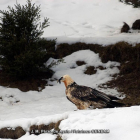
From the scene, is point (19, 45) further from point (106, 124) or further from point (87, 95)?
point (106, 124)

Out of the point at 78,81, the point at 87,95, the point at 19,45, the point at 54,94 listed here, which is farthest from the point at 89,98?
the point at 19,45

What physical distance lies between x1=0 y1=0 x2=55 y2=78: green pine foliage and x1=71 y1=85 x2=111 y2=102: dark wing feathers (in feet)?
14.3

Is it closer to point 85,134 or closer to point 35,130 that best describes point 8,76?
point 35,130

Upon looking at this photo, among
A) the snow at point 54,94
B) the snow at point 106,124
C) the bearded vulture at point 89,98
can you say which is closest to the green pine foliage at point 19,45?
the snow at point 54,94

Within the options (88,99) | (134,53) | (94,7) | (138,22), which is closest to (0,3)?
(94,7)

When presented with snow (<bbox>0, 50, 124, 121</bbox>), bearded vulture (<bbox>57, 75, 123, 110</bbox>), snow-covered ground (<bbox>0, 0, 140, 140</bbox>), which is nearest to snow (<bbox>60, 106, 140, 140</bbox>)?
snow-covered ground (<bbox>0, 0, 140, 140</bbox>)

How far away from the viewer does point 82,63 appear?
11.8 m

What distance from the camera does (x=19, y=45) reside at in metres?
10.1

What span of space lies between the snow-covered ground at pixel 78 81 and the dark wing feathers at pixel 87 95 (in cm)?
55

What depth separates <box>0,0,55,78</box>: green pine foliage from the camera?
32.6 feet

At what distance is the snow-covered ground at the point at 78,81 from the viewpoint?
3604 mm

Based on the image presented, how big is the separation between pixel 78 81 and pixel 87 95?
15.9ft

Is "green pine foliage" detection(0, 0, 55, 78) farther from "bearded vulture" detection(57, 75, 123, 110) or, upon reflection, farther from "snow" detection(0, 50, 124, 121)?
"bearded vulture" detection(57, 75, 123, 110)

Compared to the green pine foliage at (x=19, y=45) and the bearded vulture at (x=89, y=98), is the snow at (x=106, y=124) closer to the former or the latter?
the bearded vulture at (x=89, y=98)
